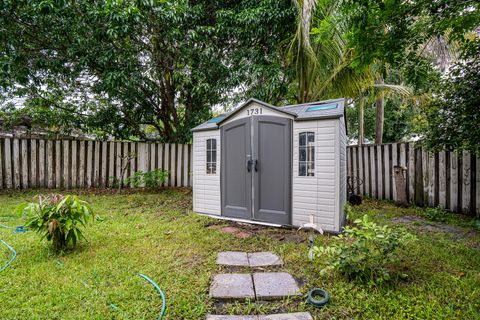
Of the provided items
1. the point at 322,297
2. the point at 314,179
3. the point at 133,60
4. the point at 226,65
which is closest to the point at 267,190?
the point at 314,179

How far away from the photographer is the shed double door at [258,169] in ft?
13.0

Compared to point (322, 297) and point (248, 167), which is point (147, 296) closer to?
point (322, 297)

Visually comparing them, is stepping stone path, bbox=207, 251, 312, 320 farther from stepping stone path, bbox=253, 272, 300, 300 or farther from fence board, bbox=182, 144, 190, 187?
fence board, bbox=182, 144, 190, 187

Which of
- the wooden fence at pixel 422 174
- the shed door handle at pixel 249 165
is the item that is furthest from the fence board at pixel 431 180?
the shed door handle at pixel 249 165

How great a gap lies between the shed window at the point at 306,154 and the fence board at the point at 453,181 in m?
3.01

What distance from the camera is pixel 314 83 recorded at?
630 centimetres

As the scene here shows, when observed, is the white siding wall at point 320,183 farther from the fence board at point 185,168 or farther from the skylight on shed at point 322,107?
the fence board at point 185,168

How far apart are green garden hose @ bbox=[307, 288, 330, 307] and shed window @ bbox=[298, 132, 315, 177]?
1.94 m

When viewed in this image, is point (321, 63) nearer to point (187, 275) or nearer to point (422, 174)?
point (422, 174)

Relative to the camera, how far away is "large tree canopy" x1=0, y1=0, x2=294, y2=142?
5500mm

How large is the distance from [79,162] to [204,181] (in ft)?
14.8

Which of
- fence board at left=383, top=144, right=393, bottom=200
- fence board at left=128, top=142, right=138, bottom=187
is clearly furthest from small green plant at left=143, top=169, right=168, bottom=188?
fence board at left=383, top=144, right=393, bottom=200

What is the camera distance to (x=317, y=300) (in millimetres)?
1995

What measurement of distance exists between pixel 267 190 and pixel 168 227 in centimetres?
173
